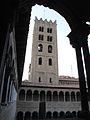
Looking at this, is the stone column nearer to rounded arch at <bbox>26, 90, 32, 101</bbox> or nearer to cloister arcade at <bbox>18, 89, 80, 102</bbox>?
cloister arcade at <bbox>18, 89, 80, 102</bbox>

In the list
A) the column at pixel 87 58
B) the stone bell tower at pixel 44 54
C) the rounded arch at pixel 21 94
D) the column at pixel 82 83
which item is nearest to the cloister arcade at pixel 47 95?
the rounded arch at pixel 21 94

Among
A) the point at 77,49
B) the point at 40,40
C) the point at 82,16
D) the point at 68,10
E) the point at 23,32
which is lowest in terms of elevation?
the point at 77,49

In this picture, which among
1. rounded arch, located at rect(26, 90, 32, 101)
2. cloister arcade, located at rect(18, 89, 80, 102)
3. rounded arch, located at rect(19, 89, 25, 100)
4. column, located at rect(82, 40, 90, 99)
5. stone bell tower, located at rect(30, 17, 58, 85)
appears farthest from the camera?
stone bell tower, located at rect(30, 17, 58, 85)

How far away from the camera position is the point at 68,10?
582 cm

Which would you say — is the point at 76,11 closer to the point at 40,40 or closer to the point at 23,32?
the point at 23,32

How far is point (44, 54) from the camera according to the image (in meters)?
45.5

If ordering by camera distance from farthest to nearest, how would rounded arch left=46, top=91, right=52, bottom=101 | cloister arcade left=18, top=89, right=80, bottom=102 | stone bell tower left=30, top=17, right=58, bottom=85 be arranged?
1. stone bell tower left=30, top=17, right=58, bottom=85
2. rounded arch left=46, top=91, right=52, bottom=101
3. cloister arcade left=18, top=89, right=80, bottom=102

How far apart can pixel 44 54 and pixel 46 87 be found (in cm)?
1245

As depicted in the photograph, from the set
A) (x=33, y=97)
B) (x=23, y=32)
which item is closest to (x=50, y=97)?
(x=33, y=97)

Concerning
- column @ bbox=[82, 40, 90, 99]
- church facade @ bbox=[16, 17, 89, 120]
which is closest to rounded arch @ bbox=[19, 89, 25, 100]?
church facade @ bbox=[16, 17, 89, 120]

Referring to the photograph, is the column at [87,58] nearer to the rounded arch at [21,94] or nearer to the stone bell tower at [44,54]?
the rounded arch at [21,94]

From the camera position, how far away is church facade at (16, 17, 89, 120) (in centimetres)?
3419

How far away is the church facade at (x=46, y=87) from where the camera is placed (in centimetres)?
3419

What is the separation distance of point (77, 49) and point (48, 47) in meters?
42.4
